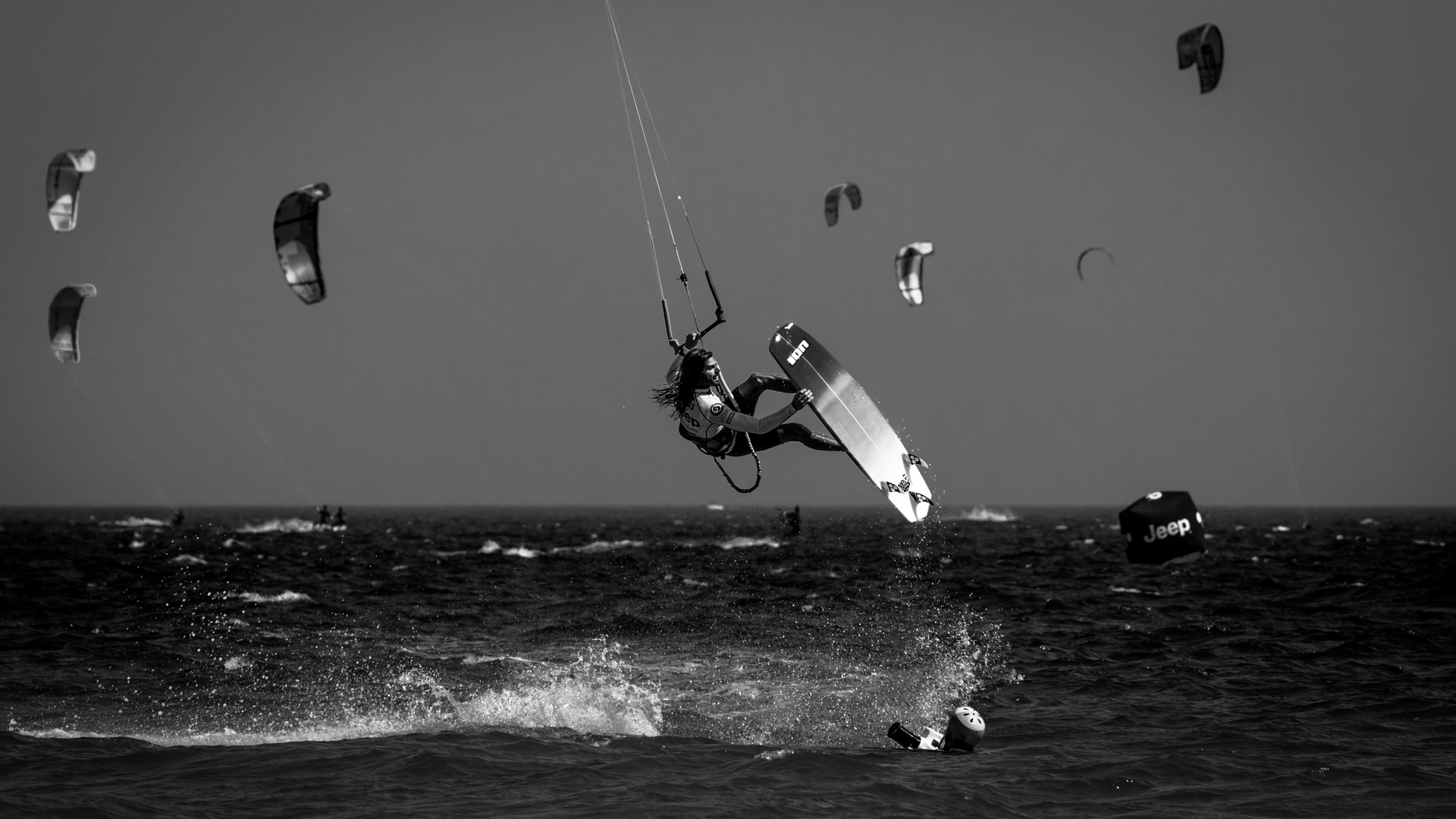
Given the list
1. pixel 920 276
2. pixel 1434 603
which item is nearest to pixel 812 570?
pixel 920 276

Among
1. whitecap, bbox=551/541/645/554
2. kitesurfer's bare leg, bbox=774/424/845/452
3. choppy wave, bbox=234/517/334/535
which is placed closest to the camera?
kitesurfer's bare leg, bbox=774/424/845/452

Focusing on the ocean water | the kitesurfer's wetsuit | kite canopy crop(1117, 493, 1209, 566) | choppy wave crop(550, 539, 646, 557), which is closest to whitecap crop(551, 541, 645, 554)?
choppy wave crop(550, 539, 646, 557)

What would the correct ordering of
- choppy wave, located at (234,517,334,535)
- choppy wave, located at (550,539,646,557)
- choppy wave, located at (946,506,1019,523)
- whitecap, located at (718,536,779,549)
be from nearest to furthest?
choppy wave, located at (550,539,646,557) → whitecap, located at (718,536,779,549) → choppy wave, located at (234,517,334,535) → choppy wave, located at (946,506,1019,523)

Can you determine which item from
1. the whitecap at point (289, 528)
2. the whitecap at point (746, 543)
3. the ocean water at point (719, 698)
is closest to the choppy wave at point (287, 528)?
the whitecap at point (289, 528)

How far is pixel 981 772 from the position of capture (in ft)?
37.4

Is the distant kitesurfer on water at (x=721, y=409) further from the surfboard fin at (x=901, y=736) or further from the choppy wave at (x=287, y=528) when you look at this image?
the choppy wave at (x=287, y=528)

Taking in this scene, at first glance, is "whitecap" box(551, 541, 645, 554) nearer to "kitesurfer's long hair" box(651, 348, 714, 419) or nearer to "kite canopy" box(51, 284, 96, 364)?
"kite canopy" box(51, 284, 96, 364)

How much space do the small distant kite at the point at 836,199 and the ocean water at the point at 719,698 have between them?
8642 mm

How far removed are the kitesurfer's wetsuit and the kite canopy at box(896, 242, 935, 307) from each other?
50.7ft

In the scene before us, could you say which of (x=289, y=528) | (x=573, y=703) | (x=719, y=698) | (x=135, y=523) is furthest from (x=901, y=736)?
(x=135, y=523)

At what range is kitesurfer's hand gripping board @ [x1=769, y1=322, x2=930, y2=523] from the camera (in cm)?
1024

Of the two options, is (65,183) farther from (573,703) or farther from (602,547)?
(602,547)

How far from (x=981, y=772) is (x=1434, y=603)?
1882cm

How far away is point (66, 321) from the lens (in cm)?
2506
